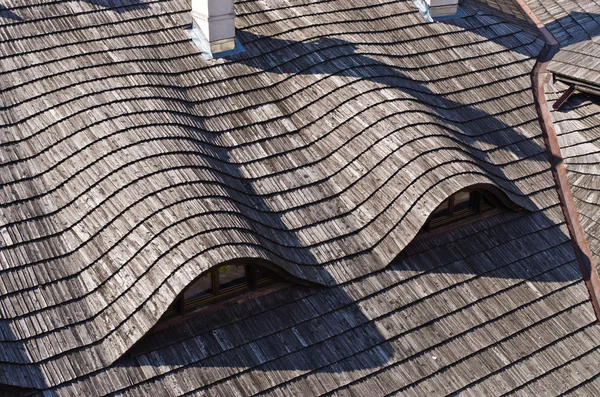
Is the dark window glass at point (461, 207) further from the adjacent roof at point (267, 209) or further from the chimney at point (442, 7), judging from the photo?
the chimney at point (442, 7)

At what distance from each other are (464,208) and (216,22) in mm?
4399

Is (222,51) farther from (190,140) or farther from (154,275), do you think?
(154,275)

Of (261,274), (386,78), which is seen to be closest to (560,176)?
(386,78)

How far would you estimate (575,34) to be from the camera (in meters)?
15.0

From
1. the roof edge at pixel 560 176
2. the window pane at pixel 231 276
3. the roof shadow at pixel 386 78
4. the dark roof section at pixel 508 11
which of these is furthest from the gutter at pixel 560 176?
the window pane at pixel 231 276

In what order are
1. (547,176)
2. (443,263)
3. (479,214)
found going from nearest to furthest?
(443,263) < (479,214) < (547,176)

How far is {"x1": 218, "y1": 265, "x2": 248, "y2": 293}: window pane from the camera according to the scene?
9.23 meters

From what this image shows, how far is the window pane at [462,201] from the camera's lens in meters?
11.3

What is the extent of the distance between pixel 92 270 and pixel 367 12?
673 centimetres

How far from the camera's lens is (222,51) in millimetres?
11320

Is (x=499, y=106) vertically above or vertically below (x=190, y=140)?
below

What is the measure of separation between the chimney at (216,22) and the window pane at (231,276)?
349 centimetres

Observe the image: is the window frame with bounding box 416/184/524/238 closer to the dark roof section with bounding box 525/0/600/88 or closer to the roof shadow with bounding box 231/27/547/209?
the roof shadow with bounding box 231/27/547/209

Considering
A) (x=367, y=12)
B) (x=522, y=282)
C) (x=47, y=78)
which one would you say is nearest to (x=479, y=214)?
(x=522, y=282)
